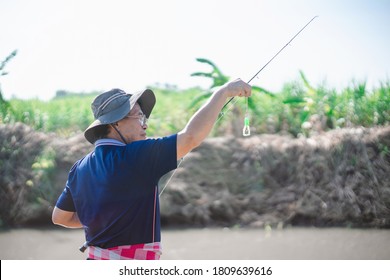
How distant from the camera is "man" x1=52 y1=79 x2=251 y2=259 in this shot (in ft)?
5.44

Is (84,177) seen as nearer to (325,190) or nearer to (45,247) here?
(45,247)

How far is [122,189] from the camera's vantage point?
1688mm

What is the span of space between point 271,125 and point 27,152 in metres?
2.05

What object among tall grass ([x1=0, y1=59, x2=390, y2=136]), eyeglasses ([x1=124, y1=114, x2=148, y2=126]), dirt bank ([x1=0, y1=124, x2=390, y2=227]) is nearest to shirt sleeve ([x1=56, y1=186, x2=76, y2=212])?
eyeglasses ([x1=124, y1=114, x2=148, y2=126])

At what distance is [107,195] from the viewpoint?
5.59 feet

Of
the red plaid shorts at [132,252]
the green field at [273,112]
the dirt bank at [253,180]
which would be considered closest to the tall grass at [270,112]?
the green field at [273,112]

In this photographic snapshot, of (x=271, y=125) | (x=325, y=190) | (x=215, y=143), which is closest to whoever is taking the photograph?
(x=325, y=190)

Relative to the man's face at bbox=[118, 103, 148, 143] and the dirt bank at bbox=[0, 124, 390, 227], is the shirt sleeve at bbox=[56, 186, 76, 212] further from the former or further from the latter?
the dirt bank at bbox=[0, 124, 390, 227]

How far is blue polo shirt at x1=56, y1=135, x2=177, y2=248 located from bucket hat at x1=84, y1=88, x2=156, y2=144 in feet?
0.22

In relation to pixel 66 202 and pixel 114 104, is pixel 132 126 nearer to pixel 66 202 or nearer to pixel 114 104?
pixel 114 104

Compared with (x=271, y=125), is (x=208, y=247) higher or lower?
lower

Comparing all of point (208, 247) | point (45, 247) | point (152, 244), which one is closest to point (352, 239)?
point (208, 247)

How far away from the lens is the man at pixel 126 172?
5.44 ft

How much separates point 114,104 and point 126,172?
25 centimetres
